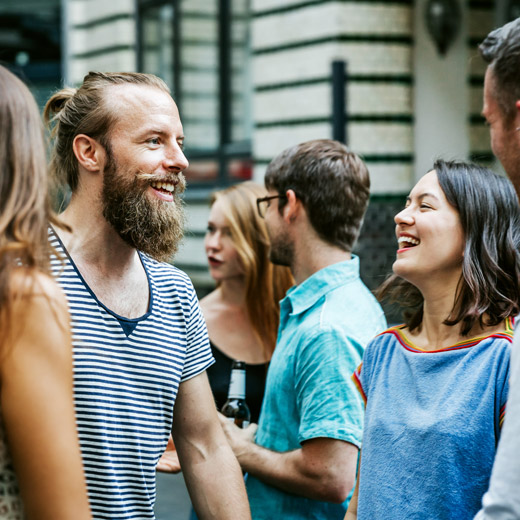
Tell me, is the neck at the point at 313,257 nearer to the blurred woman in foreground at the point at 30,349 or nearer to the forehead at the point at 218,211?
the forehead at the point at 218,211

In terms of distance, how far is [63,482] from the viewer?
1634 mm

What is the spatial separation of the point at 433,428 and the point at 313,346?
76cm

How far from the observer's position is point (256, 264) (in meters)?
4.26

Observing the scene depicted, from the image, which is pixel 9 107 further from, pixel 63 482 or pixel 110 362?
pixel 110 362

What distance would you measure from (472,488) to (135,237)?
1120 mm

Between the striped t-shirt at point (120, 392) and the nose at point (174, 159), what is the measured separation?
0.39 meters

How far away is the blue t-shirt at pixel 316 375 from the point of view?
289 centimetres

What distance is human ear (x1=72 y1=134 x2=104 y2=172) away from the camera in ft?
8.46

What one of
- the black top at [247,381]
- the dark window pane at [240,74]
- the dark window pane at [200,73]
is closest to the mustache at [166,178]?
the black top at [247,381]

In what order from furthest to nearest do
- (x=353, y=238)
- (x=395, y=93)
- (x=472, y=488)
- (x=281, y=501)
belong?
(x=395, y=93) < (x=353, y=238) < (x=281, y=501) < (x=472, y=488)

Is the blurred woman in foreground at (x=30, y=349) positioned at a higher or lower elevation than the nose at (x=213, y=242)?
higher

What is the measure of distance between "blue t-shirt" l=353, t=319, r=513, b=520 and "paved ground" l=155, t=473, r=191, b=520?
12.2 feet

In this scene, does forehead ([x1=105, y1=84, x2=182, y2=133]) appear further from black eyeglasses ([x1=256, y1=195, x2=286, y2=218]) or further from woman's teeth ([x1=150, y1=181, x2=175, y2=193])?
black eyeglasses ([x1=256, y1=195, x2=286, y2=218])

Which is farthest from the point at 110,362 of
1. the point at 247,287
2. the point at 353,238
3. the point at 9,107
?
the point at 247,287
